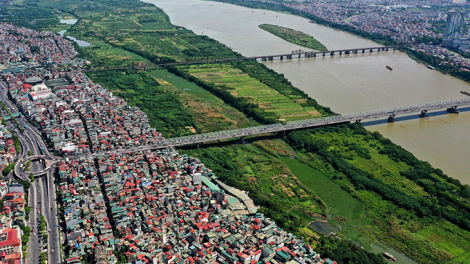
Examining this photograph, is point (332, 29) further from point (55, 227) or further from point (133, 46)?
point (55, 227)

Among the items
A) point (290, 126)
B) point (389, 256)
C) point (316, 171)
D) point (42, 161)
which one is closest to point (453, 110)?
point (290, 126)

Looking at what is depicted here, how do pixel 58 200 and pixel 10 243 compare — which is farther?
pixel 58 200

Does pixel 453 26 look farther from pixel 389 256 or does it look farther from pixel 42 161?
pixel 42 161

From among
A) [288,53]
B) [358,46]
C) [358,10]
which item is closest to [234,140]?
[288,53]

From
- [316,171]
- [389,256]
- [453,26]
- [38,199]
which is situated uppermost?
[453,26]

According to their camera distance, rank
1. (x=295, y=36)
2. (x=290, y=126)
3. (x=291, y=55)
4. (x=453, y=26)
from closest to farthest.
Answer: (x=290, y=126), (x=291, y=55), (x=453, y=26), (x=295, y=36)

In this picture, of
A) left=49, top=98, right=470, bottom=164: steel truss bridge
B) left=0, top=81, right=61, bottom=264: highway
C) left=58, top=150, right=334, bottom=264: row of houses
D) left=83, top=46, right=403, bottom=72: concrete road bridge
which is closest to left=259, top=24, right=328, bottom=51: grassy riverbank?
left=83, top=46, right=403, bottom=72: concrete road bridge
